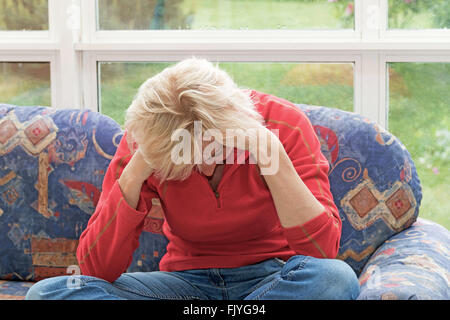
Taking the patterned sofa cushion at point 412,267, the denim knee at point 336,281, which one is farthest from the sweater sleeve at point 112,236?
the patterned sofa cushion at point 412,267

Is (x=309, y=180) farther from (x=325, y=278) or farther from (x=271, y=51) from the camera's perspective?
(x=271, y=51)

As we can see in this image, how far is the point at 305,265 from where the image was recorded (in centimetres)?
129

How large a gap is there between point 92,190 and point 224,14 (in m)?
0.92

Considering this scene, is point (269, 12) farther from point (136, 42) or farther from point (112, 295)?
point (112, 295)

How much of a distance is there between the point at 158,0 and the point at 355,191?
3.79 feet

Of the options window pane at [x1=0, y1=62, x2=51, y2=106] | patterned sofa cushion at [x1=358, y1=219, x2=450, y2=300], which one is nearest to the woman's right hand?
patterned sofa cushion at [x1=358, y1=219, x2=450, y2=300]

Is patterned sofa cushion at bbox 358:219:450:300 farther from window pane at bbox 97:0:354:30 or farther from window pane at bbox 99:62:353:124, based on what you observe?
window pane at bbox 97:0:354:30

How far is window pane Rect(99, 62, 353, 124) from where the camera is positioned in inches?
86.3

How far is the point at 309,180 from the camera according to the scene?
1442 millimetres

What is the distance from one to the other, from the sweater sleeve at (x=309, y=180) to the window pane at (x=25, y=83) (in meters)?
1.27

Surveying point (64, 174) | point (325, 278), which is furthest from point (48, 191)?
point (325, 278)

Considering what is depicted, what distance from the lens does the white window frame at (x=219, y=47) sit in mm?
2100

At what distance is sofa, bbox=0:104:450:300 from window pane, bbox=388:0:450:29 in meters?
0.57

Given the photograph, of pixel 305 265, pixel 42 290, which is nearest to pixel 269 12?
pixel 305 265
